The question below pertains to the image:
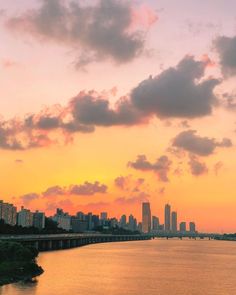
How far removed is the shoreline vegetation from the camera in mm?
89688

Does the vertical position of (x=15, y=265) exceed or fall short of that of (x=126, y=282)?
it exceeds it

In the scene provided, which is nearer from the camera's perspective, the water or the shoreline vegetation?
the water

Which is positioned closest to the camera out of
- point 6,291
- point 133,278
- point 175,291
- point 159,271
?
point 6,291

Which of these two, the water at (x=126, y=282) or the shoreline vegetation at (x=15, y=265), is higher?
the shoreline vegetation at (x=15, y=265)

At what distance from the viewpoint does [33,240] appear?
7224 inches

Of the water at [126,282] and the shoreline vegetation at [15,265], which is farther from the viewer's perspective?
the shoreline vegetation at [15,265]

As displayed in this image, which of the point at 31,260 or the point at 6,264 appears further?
the point at 31,260

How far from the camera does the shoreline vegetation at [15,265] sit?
294ft

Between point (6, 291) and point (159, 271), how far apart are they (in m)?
51.1

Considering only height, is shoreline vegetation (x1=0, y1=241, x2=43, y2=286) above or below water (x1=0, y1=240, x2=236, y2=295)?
above

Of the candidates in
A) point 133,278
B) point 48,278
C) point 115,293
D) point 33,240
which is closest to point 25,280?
point 48,278

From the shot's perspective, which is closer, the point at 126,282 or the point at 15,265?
the point at 126,282

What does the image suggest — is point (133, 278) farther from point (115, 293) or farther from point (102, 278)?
point (115, 293)

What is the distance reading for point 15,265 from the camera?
10150 centimetres
